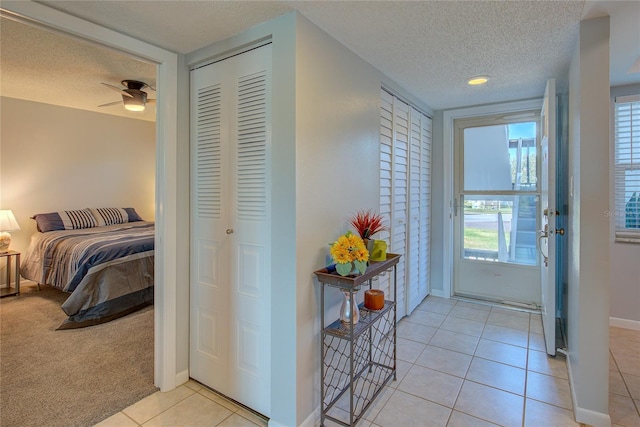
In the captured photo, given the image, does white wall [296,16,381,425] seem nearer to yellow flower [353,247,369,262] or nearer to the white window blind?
yellow flower [353,247,369,262]

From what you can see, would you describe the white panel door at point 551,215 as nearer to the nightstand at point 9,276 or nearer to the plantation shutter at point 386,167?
the plantation shutter at point 386,167

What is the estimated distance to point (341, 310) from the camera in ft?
6.07

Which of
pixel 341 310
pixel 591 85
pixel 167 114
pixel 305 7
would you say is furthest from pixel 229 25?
pixel 591 85

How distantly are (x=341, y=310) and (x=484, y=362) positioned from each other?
4.43 feet

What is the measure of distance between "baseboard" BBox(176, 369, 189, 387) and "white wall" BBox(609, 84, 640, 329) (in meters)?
3.72

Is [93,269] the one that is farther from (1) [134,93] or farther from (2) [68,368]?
(1) [134,93]

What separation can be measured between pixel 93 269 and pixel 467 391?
3.41 metres

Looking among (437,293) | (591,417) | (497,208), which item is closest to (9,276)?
(437,293)

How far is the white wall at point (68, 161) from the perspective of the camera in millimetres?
4031

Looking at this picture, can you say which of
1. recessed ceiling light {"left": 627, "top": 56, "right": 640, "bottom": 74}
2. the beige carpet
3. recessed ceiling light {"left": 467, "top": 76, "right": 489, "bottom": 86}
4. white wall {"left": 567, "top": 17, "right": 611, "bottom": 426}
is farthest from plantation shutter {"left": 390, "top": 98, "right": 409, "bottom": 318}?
the beige carpet

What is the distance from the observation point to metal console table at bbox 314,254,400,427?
1664 millimetres

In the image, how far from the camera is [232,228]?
193 cm

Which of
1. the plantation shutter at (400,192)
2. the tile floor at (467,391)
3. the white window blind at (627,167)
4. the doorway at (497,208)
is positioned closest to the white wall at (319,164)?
the tile floor at (467,391)

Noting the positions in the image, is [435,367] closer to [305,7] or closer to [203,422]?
[203,422]
